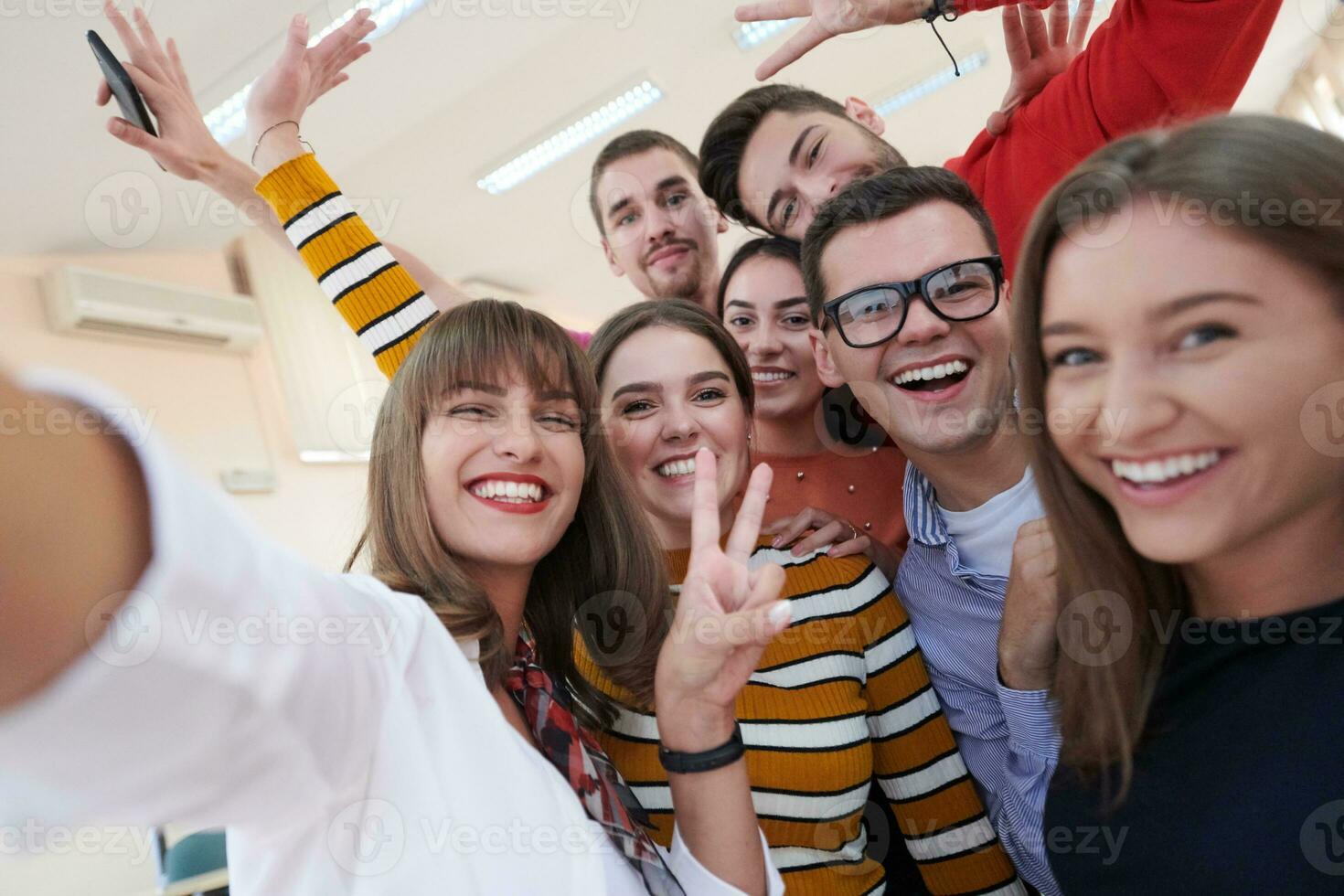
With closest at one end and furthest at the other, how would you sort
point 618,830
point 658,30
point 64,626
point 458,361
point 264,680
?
point 64,626
point 264,680
point 618,830
point 458,361
point 658,30

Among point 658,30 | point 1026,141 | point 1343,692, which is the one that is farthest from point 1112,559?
point 658,30

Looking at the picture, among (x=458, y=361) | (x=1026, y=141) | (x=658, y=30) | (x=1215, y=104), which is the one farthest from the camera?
(x=658, y=30)

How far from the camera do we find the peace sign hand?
99 centimetres

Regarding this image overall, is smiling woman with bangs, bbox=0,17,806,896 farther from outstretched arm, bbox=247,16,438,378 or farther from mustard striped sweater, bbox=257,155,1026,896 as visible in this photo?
mustard striped sweater, bbox=257,155,1026,896

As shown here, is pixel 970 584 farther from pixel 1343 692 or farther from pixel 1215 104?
pixel 1215 104

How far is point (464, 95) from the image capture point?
4.74 metres

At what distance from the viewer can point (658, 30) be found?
15.8ft

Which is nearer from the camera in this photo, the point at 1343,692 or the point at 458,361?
the point at 1343,692

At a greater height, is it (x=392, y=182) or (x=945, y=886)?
(x=392, y=182)

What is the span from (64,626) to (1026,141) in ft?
6.47

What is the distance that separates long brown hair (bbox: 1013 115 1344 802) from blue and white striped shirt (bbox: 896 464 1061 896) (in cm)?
12

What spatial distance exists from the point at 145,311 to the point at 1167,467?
502cm

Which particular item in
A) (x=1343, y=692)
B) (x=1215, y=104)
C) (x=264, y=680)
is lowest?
(x=1343, y=692)

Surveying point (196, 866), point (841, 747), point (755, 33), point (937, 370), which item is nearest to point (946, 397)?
point (937, 370)
